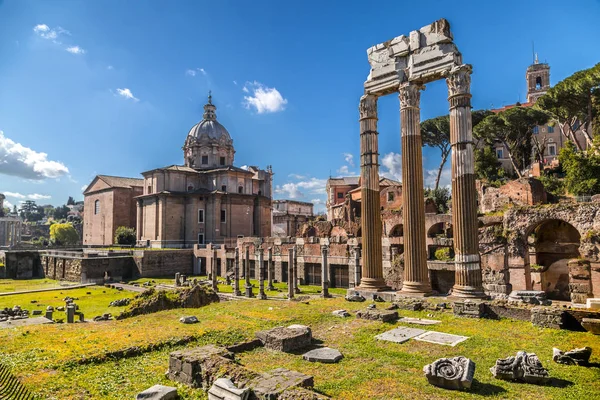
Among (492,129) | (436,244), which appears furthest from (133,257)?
(492,129)

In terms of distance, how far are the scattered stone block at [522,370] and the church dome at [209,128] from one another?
5000 cm

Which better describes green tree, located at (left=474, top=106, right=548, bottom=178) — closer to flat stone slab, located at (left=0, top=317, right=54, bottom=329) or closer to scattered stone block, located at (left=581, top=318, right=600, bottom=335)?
scattered stone block, located at (left=581, top=318, right=600, bottom=335)

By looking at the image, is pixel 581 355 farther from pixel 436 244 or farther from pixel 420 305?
pixel 436 244

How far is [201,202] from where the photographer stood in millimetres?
46812

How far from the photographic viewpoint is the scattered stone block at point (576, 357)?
7.12 meters

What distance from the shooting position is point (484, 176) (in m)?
40.6

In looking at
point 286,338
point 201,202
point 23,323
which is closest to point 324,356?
A: point 286,338

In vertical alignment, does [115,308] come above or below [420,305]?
below

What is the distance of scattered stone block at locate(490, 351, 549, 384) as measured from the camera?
6348 millimetres

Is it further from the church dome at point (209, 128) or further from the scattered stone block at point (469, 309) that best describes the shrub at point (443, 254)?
the church dome at point (209, 128)

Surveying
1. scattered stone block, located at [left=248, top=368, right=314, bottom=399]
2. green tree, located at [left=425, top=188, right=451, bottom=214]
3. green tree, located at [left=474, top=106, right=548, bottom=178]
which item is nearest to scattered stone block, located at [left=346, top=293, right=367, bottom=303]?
scattered stone block, located at [left=248, top=368, right=314, bottom=399]

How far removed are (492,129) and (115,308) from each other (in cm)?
3842

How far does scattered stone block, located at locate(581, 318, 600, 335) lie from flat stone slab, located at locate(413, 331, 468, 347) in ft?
9.06

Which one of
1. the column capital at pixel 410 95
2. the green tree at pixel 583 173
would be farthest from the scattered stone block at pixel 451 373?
the green tree at pixel 583 173
